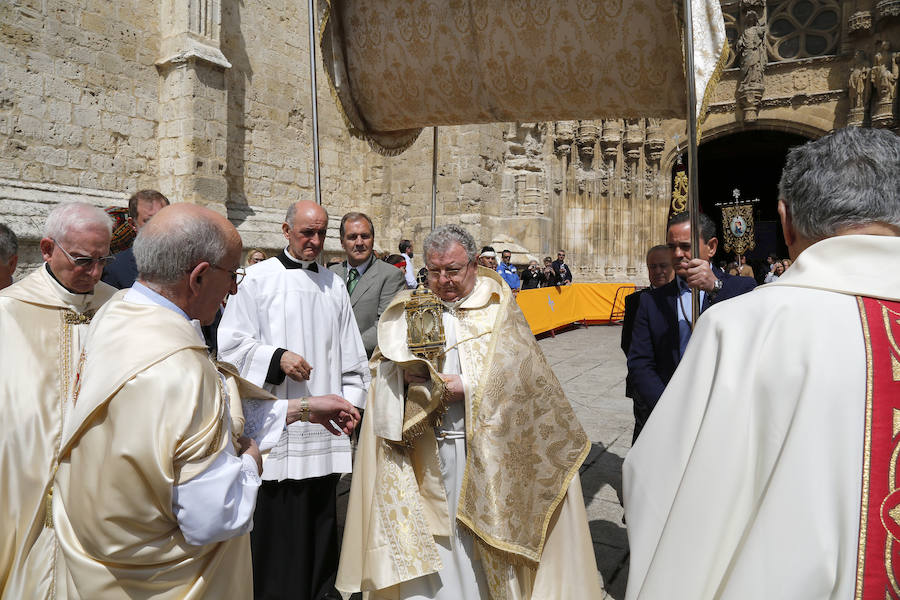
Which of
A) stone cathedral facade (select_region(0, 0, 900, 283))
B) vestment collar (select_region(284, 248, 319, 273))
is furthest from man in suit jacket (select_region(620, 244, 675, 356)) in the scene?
stone cathedral facade (select_region(0, 0, 900, 283))

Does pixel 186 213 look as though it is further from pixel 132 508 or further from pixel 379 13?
pixel 379 13

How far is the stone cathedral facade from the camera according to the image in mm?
7199

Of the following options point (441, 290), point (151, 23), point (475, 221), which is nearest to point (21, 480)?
point (441, 290)

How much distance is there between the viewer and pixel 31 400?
204cm

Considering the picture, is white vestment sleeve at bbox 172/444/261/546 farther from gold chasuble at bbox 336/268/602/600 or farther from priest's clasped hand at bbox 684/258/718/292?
priest's clasped hand at bbox 684/258/718/292

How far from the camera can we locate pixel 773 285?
3.95ft

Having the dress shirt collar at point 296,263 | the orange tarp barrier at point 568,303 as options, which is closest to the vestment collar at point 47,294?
the dress shirt collar at point 296,263

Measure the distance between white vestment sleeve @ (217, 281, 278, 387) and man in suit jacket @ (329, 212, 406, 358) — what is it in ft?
3.18

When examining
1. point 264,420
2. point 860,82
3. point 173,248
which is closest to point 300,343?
point 264,420

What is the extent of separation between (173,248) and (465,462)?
1.54m

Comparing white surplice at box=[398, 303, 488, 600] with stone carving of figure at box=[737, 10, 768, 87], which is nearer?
white surplice at box=[398, 303, 488, 600]

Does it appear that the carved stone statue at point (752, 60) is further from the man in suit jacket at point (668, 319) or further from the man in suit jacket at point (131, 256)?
the man in suit jacket at point (131, 256)

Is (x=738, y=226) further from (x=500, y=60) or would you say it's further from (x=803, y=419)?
(x=803, y=419)

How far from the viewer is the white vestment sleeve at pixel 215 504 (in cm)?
134
